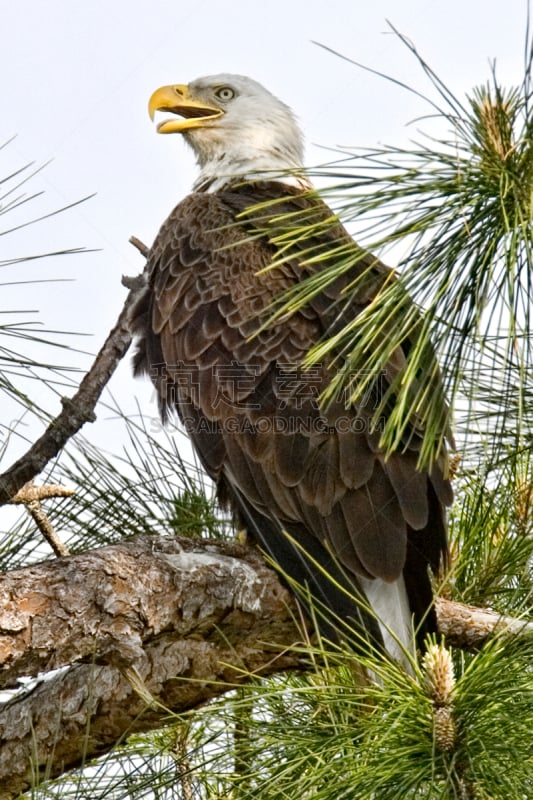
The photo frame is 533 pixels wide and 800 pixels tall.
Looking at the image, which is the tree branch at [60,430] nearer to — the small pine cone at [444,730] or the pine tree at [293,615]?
the pine tree at [293,615]

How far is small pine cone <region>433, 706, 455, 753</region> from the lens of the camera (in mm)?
2064

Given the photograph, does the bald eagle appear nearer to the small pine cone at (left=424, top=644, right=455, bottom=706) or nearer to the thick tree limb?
the thick tree limb

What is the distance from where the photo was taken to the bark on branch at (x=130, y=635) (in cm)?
265

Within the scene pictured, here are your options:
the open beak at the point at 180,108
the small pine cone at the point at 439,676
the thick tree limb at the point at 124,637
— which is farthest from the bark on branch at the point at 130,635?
the open beak at the point at 180,108

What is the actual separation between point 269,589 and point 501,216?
1471 millimetres

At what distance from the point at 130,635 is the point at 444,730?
0.97 metres

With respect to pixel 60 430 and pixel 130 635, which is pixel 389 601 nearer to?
pixel 130 635

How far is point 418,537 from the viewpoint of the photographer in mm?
3299

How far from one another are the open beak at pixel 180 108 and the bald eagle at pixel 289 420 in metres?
0.59

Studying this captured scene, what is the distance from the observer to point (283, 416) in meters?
3.48

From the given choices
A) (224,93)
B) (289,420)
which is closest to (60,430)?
(289,420)

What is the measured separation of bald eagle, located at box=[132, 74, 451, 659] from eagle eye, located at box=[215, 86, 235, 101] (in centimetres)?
76

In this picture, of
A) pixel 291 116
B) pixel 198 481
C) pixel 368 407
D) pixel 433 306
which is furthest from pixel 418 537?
pixel 291 116

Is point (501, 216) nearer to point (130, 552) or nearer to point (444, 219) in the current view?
point (444, 219)
